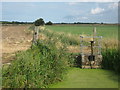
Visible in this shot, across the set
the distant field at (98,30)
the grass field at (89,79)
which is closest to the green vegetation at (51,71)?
the grass field at (89,79)

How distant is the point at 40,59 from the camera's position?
23.6 feet

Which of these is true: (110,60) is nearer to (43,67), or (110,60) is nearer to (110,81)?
(110,81)

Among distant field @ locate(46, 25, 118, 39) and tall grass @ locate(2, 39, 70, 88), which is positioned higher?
distant field @ locate(46, 25, 118, 39)

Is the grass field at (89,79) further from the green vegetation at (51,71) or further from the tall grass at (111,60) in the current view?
the tall grass at (111,60)

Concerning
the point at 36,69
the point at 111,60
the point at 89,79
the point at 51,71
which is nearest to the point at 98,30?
the point at 111,60

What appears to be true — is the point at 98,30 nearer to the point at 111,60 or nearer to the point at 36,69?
the point at 111,60

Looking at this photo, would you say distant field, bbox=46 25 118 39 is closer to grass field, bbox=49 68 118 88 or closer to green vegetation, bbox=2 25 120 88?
green vegetation, bbox=2 25 120 88

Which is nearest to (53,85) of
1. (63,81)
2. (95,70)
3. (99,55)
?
(63,81)

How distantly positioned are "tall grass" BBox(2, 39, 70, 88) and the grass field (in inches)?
13.9

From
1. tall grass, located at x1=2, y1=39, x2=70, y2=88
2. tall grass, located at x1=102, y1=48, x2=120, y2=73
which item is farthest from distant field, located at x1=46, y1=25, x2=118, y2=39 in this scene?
tall grass, located at x1=2, y1=39, x2=70, y2=88

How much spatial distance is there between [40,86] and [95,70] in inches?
149

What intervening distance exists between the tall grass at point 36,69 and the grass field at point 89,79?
353mm

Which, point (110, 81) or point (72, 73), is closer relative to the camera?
point (110, 81)

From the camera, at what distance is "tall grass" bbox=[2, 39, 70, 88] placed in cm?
605
